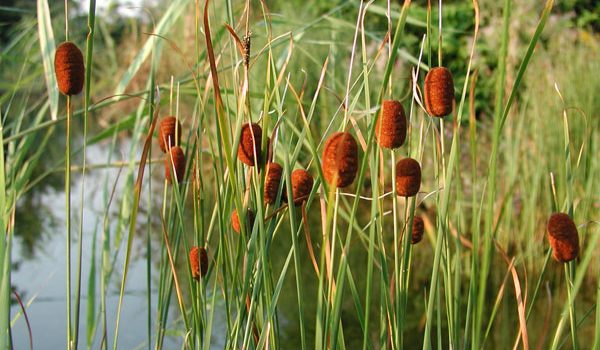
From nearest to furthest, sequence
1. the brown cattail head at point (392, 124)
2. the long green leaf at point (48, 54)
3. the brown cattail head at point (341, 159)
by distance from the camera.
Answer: the brown cattail head at point (341, 159)
the brown cattail head at point (392, 124)
the long green leaf at point (48, 54)

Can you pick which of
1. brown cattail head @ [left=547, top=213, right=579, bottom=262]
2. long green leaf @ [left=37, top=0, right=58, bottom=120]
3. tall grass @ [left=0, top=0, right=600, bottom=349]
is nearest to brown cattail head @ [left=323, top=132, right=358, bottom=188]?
tall grass @ [left=0, top=0, right=600, bottom=349]

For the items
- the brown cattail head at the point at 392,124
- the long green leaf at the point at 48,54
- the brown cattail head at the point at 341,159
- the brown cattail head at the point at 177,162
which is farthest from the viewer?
the long green leaf at the point at 48,54

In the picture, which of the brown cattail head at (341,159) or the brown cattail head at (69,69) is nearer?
the brown cattail head at (341,159)

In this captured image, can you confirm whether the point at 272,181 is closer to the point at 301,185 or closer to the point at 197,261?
the point at 301,185

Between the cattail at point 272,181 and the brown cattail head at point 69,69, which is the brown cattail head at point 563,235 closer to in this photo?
the cattail at point 272,181

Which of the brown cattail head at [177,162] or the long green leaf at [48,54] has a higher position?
the long green leaf at [48,54]

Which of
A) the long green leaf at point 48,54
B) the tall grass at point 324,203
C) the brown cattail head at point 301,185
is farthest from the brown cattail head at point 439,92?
the long green leaf at point 48,54

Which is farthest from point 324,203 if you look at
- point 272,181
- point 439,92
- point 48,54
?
point 48,54
